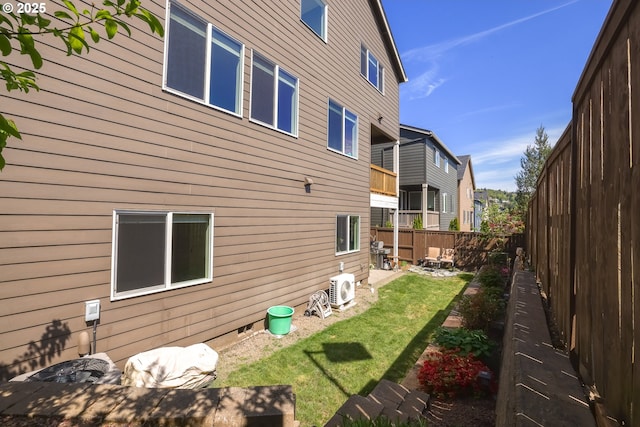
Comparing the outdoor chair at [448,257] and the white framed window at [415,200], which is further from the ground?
the white framed window at [415,200]

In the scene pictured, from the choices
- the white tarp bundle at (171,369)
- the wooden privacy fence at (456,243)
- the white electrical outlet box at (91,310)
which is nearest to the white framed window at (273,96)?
the white electrical outlet box at (91,310)

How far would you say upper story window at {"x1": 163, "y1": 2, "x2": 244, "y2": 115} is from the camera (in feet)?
16.1

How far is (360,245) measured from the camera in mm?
10805

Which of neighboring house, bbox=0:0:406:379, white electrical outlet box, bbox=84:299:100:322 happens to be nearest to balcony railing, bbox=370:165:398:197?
neighboring house, bbox=0:0:406:379

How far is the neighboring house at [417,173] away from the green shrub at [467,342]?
13787 millimetres

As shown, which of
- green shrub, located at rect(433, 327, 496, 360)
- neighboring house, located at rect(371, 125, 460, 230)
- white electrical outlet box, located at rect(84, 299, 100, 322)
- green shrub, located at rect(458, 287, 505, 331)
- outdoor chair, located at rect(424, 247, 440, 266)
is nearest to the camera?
white electrical outlet box, located at rect(84, 299, 100, 322)

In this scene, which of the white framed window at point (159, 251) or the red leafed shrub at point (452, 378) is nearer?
the red leafed shrub at point (452, 378)

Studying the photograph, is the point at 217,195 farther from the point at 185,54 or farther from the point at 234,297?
the point at 185,54

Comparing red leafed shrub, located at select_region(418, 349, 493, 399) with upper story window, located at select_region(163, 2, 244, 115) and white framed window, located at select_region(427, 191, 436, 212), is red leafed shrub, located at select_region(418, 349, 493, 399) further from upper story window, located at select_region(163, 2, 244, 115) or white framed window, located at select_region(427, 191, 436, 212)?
white framed window, located at select_region(427, 191, 436, 212)

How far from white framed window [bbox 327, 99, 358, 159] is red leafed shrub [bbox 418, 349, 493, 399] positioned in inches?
257

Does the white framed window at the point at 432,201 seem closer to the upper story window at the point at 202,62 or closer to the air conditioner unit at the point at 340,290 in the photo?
the air conditioner unit at the point at 340,290

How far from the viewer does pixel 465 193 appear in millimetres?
30906

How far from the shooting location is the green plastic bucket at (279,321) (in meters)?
6.26

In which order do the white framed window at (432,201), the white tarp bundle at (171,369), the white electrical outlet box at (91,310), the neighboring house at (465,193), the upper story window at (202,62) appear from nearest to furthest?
the white tarp bundle at (171,369), the white electrical outlet box at (91,310), the upper story window at (202,62), the white framed window at (432,201), the neighboring house at (465,193)
